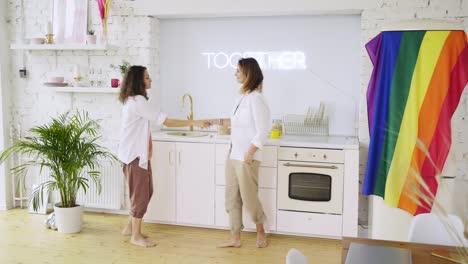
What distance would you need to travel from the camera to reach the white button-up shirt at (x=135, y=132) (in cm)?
390

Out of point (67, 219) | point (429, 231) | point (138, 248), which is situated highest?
point (429, 231)

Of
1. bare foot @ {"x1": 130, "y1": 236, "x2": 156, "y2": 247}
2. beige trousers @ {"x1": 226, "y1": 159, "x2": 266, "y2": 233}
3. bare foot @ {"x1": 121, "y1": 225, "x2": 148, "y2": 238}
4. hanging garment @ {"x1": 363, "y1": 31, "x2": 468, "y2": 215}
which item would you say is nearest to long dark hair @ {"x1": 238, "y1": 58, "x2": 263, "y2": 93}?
beige trousers @ {"x1": 226, "y1": 159, "x2": 266, "y2": 233}

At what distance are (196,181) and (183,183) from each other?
136mm

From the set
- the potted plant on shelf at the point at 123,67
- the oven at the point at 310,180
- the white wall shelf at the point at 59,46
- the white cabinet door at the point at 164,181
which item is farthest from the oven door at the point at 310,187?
the white wall shelf at the point at 59,46

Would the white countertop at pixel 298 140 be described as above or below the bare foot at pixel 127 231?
above

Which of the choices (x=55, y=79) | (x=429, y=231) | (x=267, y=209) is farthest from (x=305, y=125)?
(x=55, y=79)

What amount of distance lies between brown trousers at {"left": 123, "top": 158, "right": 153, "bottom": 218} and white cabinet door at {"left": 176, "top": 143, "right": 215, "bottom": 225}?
462 millimetres

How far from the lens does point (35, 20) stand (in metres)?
5.13

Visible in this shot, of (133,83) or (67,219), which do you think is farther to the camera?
(67,219)

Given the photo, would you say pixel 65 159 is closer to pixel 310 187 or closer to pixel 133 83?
pixel 133 83

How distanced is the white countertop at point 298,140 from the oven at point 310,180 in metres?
0.05

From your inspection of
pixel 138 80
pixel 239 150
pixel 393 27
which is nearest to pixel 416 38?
pixel 393 27

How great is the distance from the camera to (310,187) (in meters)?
4.20

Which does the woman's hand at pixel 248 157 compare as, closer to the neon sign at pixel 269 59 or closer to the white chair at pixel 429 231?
the neon sign at pixel 269 59
